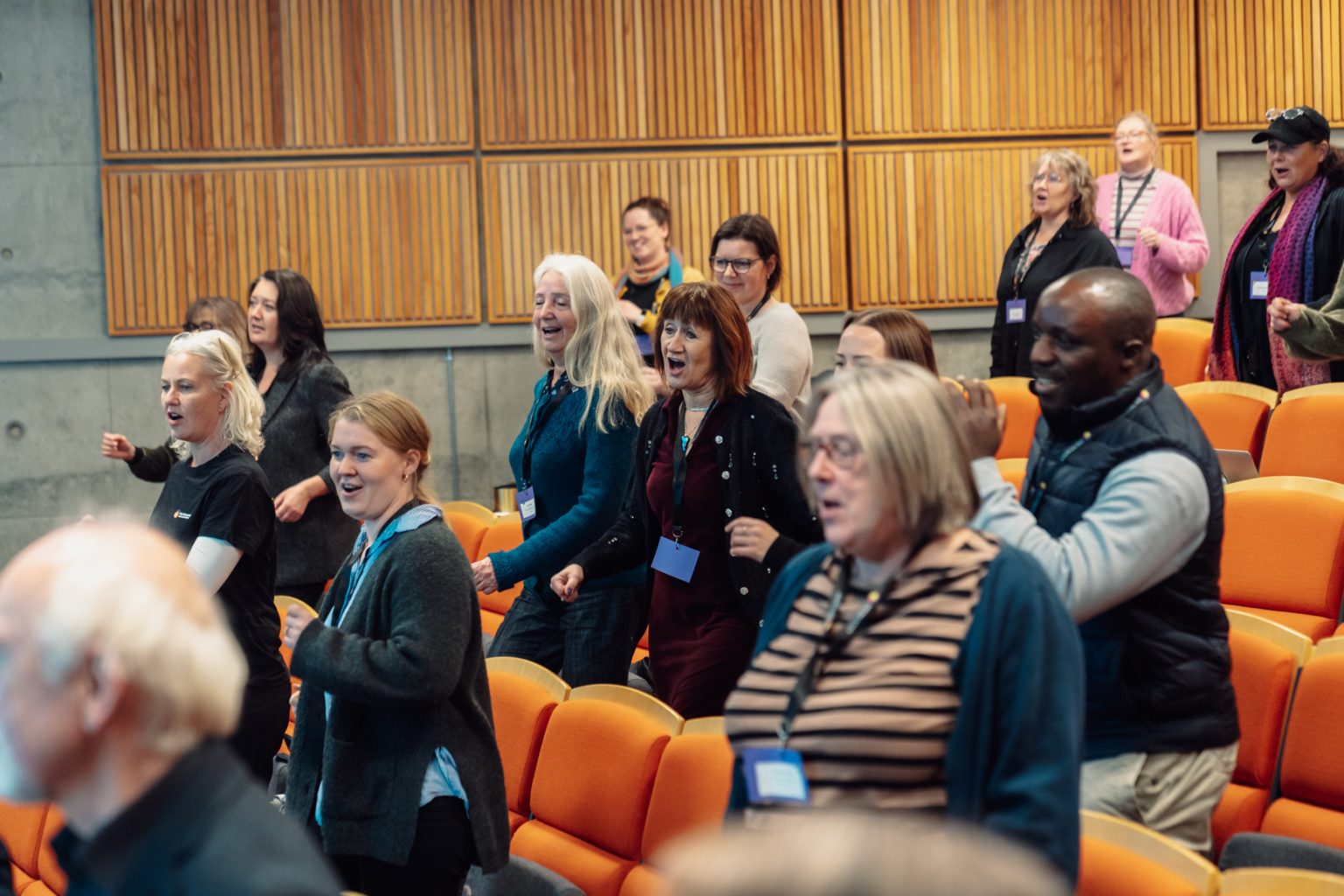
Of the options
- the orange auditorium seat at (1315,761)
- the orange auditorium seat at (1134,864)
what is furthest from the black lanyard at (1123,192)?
the orange auditorium seat at (1134,864)

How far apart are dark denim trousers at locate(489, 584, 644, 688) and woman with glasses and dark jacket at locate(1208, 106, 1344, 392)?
2152 mm

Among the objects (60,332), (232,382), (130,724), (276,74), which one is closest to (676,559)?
(232,382)

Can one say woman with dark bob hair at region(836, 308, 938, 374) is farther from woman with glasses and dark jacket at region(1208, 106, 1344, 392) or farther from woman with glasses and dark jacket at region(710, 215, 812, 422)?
woman with glasses and dark jacket at region(1208, 106, 1344, 392)

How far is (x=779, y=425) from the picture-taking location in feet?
9.34

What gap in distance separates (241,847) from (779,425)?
1.79 meters

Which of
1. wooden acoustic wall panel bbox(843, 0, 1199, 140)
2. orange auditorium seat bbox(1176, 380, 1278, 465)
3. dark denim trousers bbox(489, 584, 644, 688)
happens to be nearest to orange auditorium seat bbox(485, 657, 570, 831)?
dark denim trousers bbox(489, 584, 644, 688)

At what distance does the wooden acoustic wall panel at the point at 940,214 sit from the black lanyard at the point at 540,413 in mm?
3587

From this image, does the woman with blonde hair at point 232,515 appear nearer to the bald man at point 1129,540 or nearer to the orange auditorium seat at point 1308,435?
the bald man at point 1129,540

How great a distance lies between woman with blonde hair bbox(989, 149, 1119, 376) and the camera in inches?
206

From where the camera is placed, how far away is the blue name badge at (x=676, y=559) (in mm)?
2844

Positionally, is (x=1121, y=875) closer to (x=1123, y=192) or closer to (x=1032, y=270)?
(x=1032, y=270)

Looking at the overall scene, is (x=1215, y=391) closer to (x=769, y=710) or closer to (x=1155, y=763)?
(x=1155, y=763)

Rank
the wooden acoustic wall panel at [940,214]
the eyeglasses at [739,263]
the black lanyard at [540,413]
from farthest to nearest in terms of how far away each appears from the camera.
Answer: the wooden acoustic wall panel at [940,214] < the eyeglasses at [739,263] < the black lanyard at [540,413]

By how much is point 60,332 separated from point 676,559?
4.52 metres
